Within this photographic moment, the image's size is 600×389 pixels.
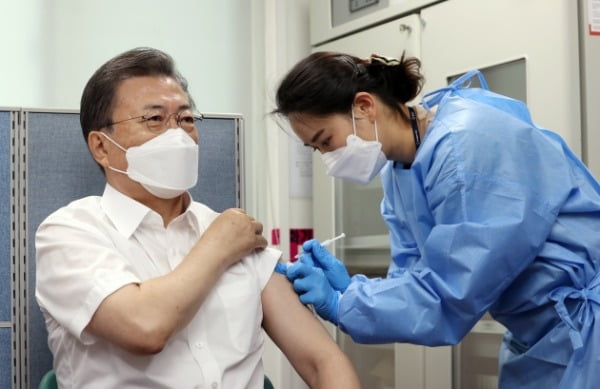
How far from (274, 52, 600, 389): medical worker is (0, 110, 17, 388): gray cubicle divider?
0.64m

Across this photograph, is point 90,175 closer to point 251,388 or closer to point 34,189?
point 34,189

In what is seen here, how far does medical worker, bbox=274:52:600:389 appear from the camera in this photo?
57.8 inches

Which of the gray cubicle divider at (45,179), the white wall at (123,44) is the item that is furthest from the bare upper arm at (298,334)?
the white wall at (123,44)

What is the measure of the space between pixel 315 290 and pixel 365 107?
41cm

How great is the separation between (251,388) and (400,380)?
1.07 metres

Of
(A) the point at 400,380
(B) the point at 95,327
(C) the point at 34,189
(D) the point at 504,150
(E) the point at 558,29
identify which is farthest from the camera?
(A) the point at 400,380

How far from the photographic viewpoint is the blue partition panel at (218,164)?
196 centimetres

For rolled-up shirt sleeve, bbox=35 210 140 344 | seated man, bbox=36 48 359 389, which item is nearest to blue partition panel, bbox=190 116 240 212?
seated man, bbox=36 48 359 389

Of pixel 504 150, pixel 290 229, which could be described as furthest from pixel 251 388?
pixel 290 229

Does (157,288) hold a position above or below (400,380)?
above

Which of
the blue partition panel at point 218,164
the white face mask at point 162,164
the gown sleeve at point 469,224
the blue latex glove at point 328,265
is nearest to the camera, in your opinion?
the gown sleeve at point 469,224

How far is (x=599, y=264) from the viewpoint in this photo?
1.53m

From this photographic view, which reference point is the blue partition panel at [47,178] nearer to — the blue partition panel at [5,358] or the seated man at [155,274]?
the blue partition panel at [5,358]

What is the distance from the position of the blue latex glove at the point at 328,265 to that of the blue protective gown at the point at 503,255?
0.58 ft
